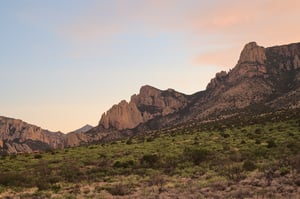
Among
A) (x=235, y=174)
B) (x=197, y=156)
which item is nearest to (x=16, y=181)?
(x=197, y=156)

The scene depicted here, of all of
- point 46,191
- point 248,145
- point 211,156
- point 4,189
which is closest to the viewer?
point 46,191

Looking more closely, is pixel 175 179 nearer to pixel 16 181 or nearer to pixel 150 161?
pixel 150 161

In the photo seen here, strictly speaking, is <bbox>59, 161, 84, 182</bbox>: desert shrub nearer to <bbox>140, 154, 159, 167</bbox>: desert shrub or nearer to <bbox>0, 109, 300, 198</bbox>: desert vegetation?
<bbox>0, 109, 300, 198</bbox>: desert vegetation

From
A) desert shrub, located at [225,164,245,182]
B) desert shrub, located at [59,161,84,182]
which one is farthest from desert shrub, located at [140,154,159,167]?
desert shrub, located at [225,164,245,182]

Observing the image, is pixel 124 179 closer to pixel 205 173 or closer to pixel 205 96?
pixel 205 173

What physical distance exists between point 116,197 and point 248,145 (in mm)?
25352

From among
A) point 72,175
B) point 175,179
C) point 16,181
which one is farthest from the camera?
point 72,175

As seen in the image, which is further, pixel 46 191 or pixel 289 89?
pixel 289 89

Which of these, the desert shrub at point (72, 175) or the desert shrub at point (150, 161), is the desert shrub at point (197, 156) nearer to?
the desert shrub at point (150, 161)

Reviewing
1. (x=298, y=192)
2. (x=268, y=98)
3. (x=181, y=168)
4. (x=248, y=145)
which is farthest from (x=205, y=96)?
(x=298, y=192)

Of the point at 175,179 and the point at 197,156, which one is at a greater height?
the point at 197,156

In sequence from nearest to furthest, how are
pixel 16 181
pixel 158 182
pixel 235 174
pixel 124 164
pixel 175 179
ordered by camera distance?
pixel 158 182 < pixel 235 174 < pixel 175 179 < pixel 16 181 < pixel 124 164

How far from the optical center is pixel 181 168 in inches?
1167

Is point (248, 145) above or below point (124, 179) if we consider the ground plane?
above
